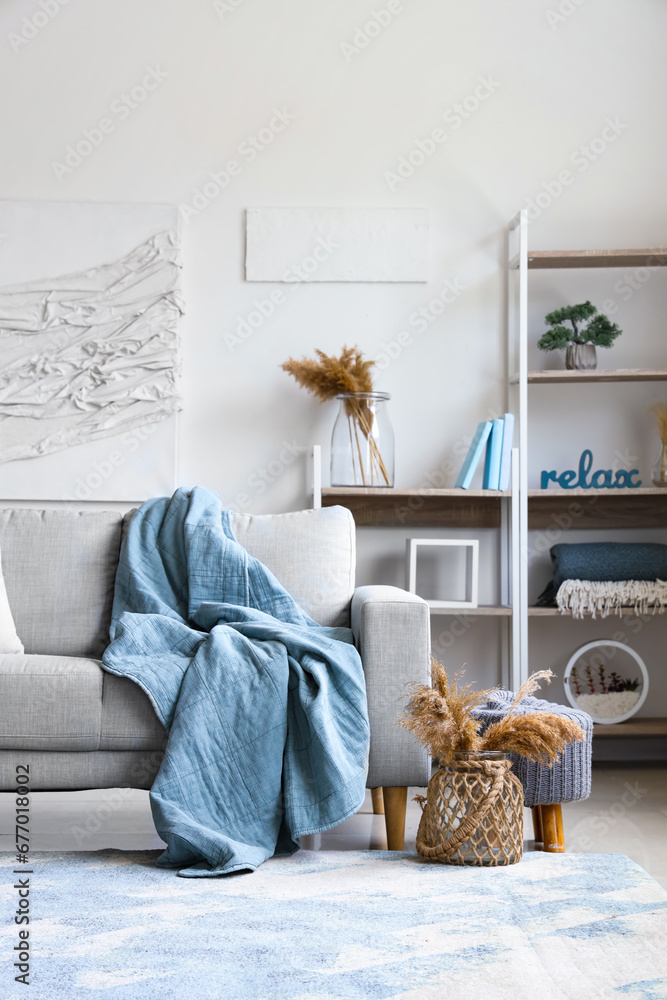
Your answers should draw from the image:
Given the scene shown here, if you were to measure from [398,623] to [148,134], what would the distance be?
7.46 feet

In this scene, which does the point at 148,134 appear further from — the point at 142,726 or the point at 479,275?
the point at 142,726

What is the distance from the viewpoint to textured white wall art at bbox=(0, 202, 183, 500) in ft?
11.2

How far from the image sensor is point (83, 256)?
3471 millimetres

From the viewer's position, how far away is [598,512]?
11.3ft

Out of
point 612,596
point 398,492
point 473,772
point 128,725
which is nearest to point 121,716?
point 128,725

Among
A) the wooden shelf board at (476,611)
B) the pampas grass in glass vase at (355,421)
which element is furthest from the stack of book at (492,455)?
the wooden shelf board at (476,611)

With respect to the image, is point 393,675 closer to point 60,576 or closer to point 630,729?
point 60,576

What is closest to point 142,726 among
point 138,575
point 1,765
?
point 1,765

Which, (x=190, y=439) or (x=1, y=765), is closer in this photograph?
(x=1, y=765)

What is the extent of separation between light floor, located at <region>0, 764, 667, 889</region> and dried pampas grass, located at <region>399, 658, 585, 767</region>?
37 centimetres

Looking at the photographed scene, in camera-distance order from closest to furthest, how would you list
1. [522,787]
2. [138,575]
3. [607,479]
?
[522,787] → [138,575] → [607,479]

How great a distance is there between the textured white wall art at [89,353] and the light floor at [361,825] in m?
1.14

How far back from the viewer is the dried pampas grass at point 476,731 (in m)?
1.96

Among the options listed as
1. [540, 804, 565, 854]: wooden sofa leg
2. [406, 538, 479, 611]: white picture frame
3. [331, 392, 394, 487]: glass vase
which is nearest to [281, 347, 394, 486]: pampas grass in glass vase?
[331, 392, 394, 487]: glass vase
